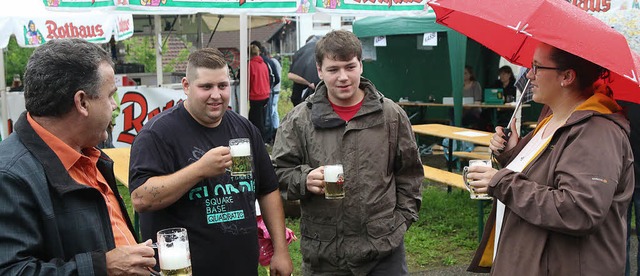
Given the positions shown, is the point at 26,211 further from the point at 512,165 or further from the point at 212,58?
the point at 512,165

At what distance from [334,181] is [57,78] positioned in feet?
4.87

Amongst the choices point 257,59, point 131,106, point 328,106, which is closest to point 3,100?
point 131,106

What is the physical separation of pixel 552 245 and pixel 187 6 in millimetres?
4460

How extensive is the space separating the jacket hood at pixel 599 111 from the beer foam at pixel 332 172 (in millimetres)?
1110

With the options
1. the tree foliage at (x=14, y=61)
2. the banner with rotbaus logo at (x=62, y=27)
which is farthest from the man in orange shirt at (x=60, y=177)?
the tree foliage at (x=14, y=61)

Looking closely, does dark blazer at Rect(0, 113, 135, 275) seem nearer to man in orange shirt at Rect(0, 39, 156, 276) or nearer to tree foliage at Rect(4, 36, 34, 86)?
Answer: man in orange shirt at Rect(0, 39, 156, 276)

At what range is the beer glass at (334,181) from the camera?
123 inches

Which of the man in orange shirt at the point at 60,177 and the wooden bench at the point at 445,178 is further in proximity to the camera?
the wooden bench at the point at 445,178

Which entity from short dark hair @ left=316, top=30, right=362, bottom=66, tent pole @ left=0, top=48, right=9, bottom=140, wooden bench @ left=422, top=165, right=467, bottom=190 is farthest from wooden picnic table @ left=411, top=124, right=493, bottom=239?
tent pole @ left=0, top=48, right=9, bottom=140

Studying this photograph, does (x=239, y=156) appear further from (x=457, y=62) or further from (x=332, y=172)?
(x=457, y=62)

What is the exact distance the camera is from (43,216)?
1.94 metres

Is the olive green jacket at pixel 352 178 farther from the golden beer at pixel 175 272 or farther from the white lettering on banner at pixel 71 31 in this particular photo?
the white lettering on banner at pixel 71 31

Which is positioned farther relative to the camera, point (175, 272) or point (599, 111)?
point (599, 111)

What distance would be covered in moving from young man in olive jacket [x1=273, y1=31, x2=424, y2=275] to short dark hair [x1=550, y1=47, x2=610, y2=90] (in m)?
1.04
